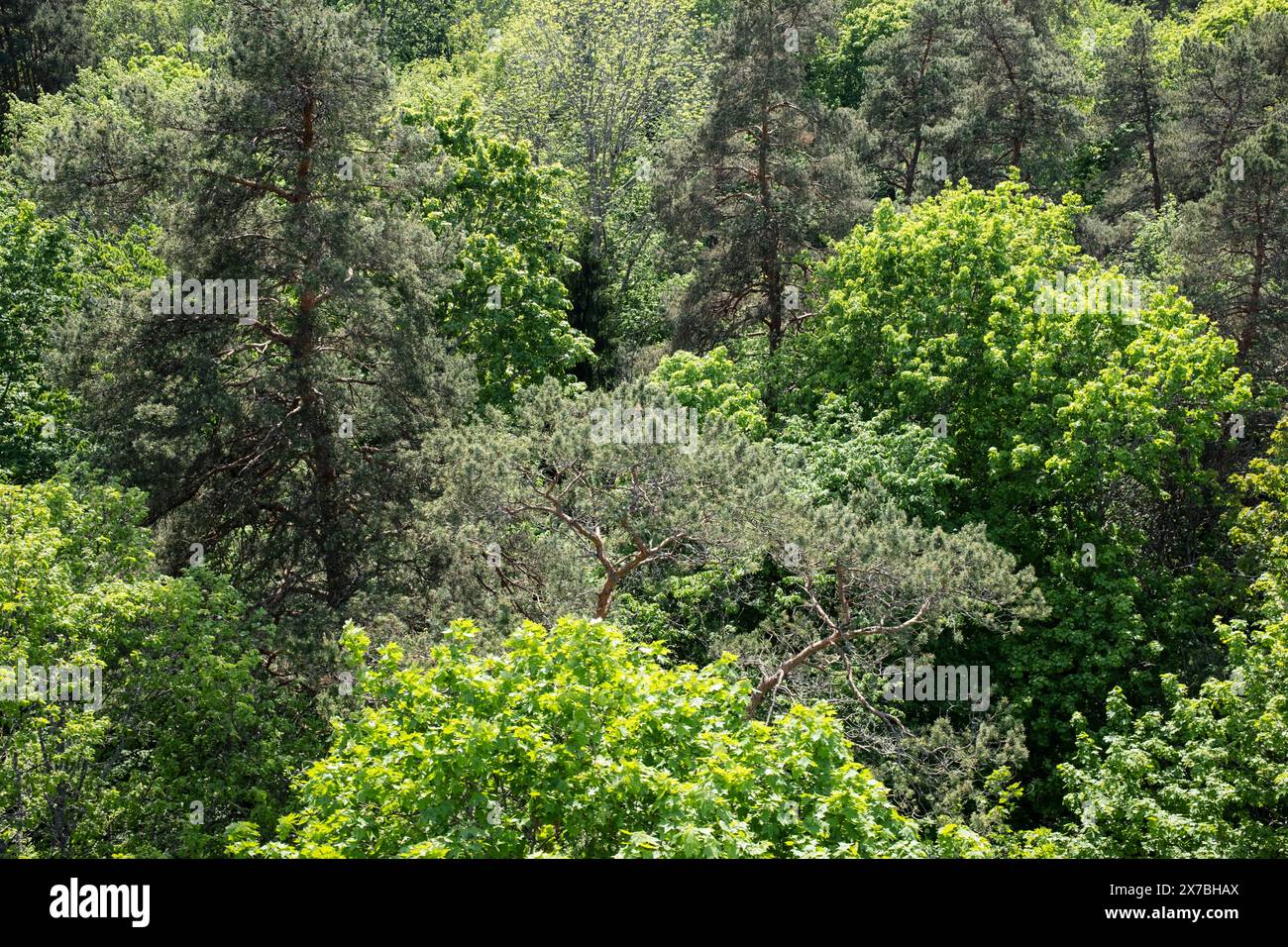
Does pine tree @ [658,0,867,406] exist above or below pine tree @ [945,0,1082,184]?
below

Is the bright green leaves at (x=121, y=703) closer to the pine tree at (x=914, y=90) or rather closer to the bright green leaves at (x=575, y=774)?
the bright green leaves at (x=575, y=774)

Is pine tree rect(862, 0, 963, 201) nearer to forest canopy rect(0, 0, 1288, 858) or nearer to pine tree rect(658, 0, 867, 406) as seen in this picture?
forest canopy rect(0, 0, 1288, 858)

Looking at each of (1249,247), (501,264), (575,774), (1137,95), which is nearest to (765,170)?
(501,264)

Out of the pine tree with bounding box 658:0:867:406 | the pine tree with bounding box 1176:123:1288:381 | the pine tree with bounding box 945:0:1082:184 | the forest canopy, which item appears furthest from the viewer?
the pine tree with bounding box 945:0:1082:184

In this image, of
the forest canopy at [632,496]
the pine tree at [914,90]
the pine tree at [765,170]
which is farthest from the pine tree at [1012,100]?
the pine tree at [765,170]

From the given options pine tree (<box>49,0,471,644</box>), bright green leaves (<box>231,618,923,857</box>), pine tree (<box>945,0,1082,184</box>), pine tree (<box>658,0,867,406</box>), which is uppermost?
pine tree (<box>945,0,1082,184</box>)

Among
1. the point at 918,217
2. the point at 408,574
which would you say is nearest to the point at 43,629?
the point at 408,574

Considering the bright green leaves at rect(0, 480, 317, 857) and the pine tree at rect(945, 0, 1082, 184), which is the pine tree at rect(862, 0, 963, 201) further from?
the bright green leaves at rect(0, 480, 317, 857)

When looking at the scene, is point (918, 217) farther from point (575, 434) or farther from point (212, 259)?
point (212, 259)

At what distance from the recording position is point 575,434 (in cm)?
1856

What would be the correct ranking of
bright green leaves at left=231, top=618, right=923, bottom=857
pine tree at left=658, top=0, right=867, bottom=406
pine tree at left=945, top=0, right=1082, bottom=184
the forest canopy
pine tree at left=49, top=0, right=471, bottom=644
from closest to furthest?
bright green leaves at left=231, top=618, right=923, bottom=857
the forest canopy
pine tree at left=49, top=0, right=471, bottom=644
pine tree at left=658, top=0, right=867, bottom=406
pine tree at left=945, top=0, right=1082, bottom=184

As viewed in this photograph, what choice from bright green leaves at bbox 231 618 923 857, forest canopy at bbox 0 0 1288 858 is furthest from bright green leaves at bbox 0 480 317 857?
bright green leaves at bbox 231 618 923 857

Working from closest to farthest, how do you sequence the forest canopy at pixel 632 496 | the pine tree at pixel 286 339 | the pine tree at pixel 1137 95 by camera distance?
the forest canopy at pixel 632 496 → the pine tree at pixel 286 339 → the pine tree at pixel 1137 95

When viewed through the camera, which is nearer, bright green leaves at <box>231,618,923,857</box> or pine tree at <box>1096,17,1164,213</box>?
bright green leaves at <box>231,618,923,857</box>
